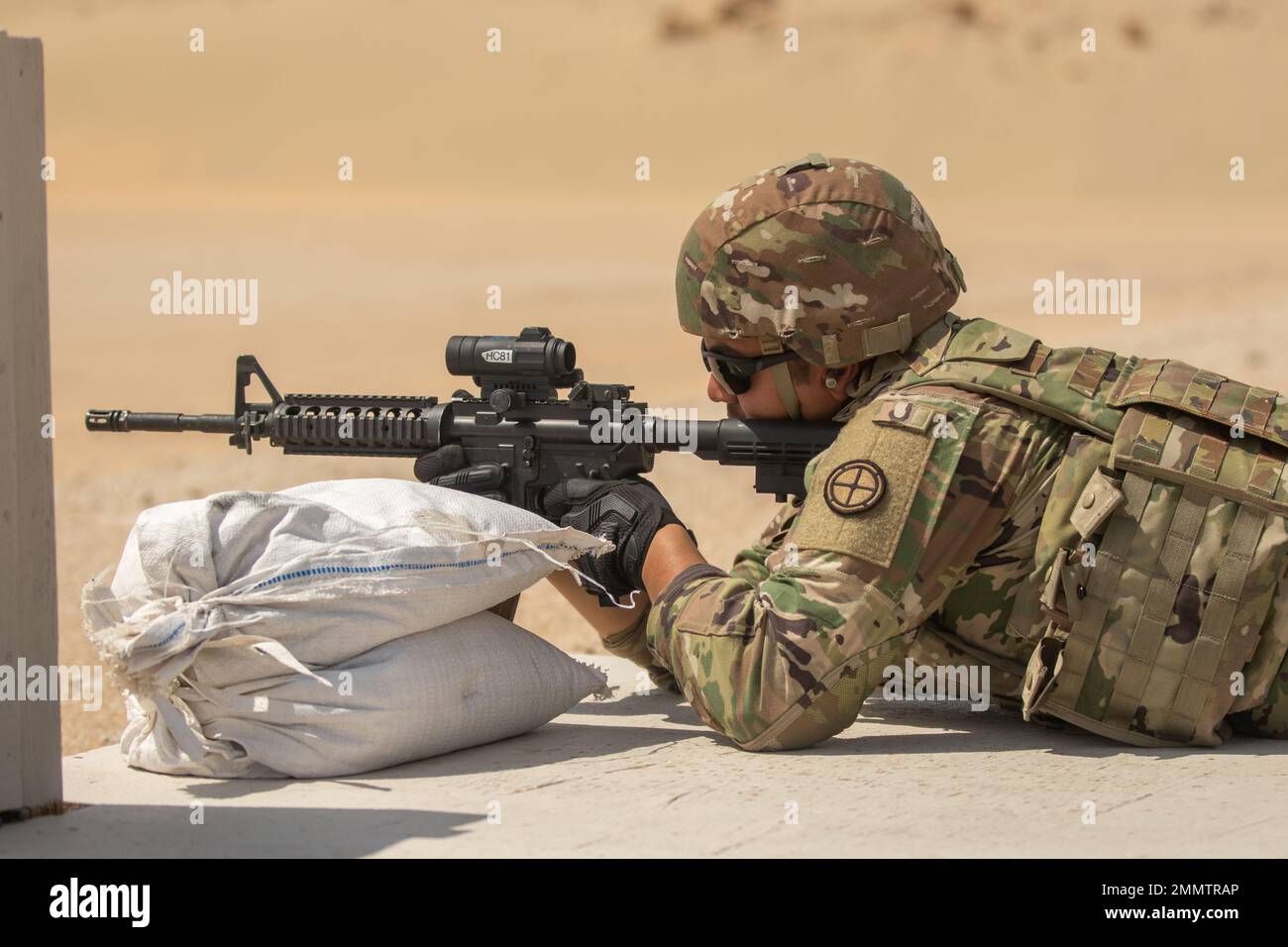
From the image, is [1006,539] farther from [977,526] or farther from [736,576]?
[736,576]

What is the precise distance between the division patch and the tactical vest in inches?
10.3

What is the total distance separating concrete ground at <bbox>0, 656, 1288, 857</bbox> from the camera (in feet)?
9.93

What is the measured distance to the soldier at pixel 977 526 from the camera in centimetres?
356

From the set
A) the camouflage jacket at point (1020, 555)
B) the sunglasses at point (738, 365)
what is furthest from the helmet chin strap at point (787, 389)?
the camouflage jacket at point (1020, 555)

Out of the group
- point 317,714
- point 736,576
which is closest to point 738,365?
point 736,576

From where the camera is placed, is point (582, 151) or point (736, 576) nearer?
point (736, 576)

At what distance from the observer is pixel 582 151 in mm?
39531

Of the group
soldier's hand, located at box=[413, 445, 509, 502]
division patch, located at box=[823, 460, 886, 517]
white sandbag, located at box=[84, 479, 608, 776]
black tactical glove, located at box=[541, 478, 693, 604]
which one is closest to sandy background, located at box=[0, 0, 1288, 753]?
soldier's hand, located at box=[413, 445, 509, 502]

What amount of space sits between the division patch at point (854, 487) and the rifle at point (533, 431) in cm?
56

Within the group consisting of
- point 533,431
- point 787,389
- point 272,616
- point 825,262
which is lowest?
point 272,616

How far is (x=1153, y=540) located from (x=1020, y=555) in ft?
0.94

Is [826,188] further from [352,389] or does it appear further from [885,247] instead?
[352,389]

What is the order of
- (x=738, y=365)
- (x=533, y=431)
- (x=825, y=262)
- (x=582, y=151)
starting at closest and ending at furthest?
(x=825, y=262), (x=738, y=365), (x=533, y=431), (x=582, y=151)


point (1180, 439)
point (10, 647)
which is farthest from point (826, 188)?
point (10, 647)
